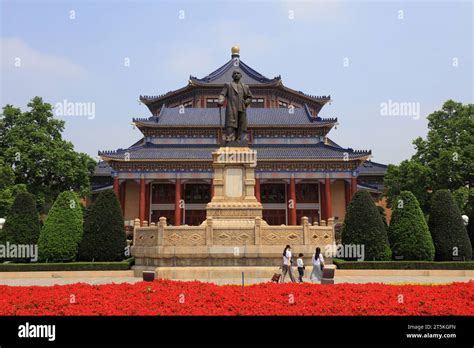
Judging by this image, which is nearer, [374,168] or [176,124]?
[176,124]

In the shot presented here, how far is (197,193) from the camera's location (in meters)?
47.6

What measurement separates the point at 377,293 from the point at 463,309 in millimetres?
1919

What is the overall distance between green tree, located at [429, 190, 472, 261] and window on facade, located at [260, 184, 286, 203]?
2573 centimetres

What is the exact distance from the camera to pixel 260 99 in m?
57.6

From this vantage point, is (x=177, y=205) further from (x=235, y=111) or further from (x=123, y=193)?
(x=235, y=111)

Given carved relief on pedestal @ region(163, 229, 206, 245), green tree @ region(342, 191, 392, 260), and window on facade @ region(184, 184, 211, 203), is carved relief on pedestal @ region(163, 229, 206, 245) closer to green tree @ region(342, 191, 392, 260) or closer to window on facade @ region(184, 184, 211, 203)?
green tree @ region(342, 191, 392, 260)

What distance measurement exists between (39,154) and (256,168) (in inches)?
837

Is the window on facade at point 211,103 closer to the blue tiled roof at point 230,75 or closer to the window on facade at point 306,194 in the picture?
the blue tiled roof at point 230,75

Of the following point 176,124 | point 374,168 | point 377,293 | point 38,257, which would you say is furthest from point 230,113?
point 374,168

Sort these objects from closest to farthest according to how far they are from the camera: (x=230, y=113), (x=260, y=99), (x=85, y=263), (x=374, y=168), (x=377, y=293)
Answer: (x=377, y=293), (x=230, y=113), (x=85, y=263), (x=374, y=168), (x=260, y=99)

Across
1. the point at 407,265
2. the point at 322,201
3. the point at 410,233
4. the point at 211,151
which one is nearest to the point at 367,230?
the point at 410,233

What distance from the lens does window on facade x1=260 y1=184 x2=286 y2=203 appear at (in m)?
47.3
